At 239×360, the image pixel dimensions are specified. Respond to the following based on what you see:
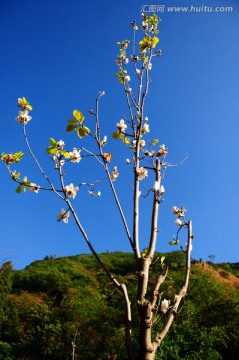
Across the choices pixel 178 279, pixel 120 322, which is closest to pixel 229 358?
pixel 178 279

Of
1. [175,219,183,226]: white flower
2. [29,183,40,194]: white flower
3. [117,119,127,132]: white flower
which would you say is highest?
[117,119,127,132]: white flower

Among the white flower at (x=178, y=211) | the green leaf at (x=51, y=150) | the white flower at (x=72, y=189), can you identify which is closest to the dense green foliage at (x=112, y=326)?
the white flower at (x=178, y=211)

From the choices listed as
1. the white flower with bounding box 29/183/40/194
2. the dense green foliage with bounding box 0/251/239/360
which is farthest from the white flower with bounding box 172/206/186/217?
the dense green foliage with bounding box 0/251/239/360

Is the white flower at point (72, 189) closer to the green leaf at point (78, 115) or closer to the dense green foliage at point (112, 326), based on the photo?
the green leaf at point (78, 115)

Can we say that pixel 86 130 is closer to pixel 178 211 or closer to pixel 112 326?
pixel 178 211

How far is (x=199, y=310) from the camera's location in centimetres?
1652

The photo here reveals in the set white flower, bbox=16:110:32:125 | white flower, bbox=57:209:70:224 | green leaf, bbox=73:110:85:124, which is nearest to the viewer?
green leaf, bbox=73:110:85:124

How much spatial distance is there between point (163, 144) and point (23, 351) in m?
20.7

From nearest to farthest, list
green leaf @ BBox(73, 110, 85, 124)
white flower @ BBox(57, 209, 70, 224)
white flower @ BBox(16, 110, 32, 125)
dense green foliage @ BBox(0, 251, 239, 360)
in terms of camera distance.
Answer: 1. green leaf @ BBox(73, 110, 85, 124)
2. white flower @ BBox(57, 209, 70, 224)
3. white flower @ BBox(16, 110, 32, 125)
4. dense green foliage @ BBox(0, 251, 239, 360)

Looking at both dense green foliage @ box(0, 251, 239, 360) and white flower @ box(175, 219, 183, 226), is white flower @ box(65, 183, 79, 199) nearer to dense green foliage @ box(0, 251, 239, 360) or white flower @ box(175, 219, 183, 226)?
white flower @ box(175, 219, 183, 226)

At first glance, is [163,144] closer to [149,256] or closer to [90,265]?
[149,256]

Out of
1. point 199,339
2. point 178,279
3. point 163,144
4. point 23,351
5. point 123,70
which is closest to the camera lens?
point 163,144

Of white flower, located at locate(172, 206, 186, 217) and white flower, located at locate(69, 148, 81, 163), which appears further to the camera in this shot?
white flower, located at locate(172, 206, 186, 217)

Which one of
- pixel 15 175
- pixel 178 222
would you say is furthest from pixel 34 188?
pixel 178 222
